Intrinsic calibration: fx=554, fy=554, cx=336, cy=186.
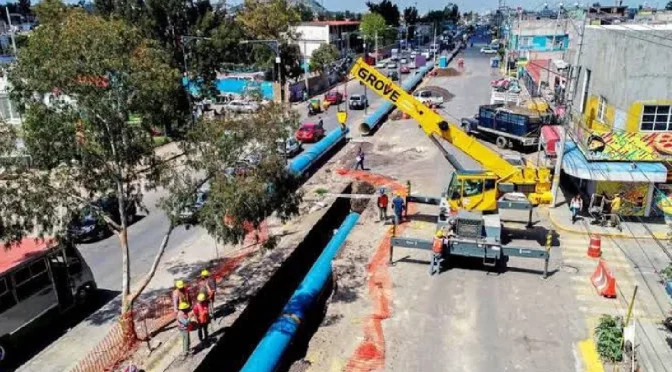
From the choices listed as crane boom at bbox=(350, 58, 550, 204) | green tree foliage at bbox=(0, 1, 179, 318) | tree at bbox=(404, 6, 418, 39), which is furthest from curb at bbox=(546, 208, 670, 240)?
tree at bbox=(404, 6, 418, 39)

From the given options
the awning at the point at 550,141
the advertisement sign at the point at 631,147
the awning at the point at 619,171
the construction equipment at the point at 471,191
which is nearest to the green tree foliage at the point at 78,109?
the construction equipment at the point at 471,191

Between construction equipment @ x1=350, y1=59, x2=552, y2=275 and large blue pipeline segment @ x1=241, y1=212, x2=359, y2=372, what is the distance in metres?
3.26

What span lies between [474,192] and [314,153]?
16.0 metres

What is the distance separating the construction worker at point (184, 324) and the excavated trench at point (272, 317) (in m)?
0.64

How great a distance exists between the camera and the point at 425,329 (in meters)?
17.5

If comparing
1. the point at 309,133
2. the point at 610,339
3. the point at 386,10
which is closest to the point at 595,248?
the point at 610,339

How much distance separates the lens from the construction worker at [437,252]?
20594 mm

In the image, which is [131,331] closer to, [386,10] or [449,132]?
[449,132]

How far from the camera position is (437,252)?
20.7 m

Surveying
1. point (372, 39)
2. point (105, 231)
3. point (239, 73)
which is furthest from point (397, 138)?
point (372, 39)

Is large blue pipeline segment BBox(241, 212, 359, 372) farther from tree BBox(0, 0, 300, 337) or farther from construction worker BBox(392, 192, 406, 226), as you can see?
tree BBox(0, 0, 300, 337)

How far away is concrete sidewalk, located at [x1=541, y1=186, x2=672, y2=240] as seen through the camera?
24.6 m

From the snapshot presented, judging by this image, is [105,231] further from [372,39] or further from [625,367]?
[372,39]

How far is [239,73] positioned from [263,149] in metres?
63.6
